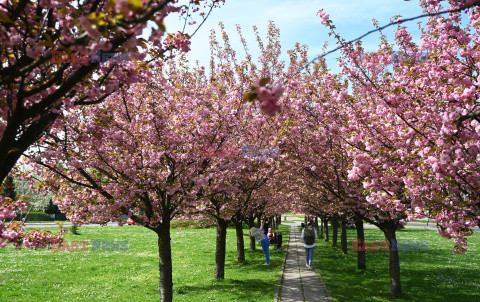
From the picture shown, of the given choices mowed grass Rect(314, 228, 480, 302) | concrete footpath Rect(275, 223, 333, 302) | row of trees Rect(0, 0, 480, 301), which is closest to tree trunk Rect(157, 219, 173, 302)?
row of trees Rect(0, 0, 480, 301)

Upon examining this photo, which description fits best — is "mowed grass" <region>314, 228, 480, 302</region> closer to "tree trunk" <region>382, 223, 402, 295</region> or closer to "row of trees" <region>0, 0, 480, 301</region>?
"tree trunk" <region>382, 223, 402, 295</region>

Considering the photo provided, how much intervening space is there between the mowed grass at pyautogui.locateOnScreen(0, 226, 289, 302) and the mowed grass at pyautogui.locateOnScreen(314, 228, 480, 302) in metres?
2.66

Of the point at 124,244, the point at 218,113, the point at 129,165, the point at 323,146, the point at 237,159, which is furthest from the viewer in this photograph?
the point at 124,244

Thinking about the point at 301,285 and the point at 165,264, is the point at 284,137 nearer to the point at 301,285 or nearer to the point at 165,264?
the point at 165,264

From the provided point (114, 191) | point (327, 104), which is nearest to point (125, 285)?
point (114, 191)

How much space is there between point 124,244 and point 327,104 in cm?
2158

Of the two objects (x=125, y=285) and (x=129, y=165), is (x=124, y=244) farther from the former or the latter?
(x=129, y=165)

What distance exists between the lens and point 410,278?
559 inches

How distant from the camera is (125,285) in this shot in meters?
13.1

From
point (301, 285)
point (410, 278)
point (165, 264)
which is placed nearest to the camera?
point (165, 264)

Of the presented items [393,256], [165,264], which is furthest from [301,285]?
[165,264]

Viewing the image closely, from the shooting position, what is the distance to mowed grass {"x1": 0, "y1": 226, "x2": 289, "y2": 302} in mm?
11398

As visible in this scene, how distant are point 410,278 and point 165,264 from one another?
10889 millimetres

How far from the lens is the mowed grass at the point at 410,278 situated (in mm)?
11180
